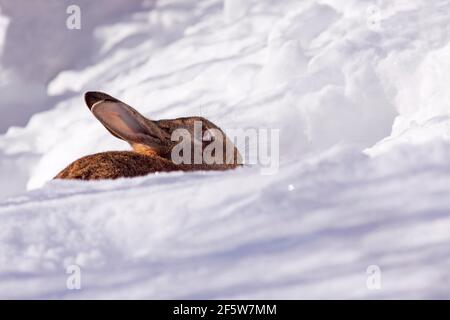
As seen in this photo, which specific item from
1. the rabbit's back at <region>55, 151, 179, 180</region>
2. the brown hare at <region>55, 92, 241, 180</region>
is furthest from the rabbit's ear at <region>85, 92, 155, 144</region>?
the rabbit's back at <region>55, 151, 179, 180</region>

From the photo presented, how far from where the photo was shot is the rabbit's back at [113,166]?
4277 millimetres

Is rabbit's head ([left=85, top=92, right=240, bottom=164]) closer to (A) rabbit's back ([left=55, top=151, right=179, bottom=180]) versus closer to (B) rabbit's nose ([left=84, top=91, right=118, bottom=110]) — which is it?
(B) rabbit's nose ([left=84, top=91, right=118, bottom=110])

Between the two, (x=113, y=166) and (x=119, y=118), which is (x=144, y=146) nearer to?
(x=119, y=118)

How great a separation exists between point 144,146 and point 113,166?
0.55 metres

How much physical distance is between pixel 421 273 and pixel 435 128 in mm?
1608

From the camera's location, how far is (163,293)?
2.63 metres

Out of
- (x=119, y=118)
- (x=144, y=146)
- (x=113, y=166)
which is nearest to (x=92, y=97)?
(x=119, y=118)

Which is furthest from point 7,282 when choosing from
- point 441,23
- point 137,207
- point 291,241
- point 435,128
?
point 441,23

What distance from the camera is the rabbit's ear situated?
170 inches

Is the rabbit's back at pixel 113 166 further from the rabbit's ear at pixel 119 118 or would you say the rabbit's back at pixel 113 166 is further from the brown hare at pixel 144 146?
the rabbit's ear at pixel 119 118

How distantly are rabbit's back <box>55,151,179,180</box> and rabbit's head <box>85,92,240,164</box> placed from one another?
18cm

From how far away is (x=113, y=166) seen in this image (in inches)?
170

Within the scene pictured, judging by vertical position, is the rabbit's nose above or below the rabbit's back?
above
